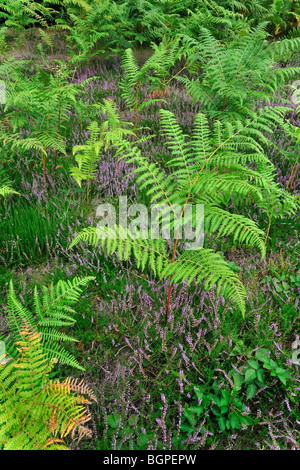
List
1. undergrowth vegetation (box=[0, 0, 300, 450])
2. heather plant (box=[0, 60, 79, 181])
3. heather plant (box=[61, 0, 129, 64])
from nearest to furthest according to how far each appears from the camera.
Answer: undergrowth vegetation (box=[0, 0, 300, 450]) → heather plant (box=[0, 60, 79, 181]) → heather plant (box=[61, 0, 129, 64])

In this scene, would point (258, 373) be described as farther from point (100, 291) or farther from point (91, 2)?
point (91, 2)

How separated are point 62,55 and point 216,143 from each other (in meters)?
6.14

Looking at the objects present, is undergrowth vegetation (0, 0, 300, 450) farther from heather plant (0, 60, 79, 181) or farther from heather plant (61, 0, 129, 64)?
heather plant (61, 0, 129, 64)

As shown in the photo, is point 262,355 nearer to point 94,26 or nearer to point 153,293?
point 153,293

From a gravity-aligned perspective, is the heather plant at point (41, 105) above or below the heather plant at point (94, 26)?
below

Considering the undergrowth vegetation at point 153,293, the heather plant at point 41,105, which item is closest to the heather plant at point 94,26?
the undergrowth vegetation at point 153,293

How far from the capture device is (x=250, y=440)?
1.74 metres

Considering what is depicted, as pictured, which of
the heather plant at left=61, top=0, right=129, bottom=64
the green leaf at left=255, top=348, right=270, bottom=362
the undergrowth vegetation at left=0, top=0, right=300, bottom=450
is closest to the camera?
the undergrowth vegetation at left=0, top=0, right=300, bottom=450

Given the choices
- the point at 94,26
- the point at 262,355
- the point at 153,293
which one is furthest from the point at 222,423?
the point at 94,26

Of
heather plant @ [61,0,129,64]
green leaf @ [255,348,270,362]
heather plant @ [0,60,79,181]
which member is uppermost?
heather plant @ [61,0,129,64]

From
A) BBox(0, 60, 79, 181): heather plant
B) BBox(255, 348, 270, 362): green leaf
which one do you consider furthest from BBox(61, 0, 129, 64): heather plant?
BBox(255, 348, 270, 362): green leaf

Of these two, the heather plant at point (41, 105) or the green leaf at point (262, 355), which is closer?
the green leaf at point (262, 355)

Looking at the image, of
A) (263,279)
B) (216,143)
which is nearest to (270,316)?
(263,279)

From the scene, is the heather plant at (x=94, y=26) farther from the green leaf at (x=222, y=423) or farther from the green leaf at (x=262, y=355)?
the green leaf at (x=222, y=423)
